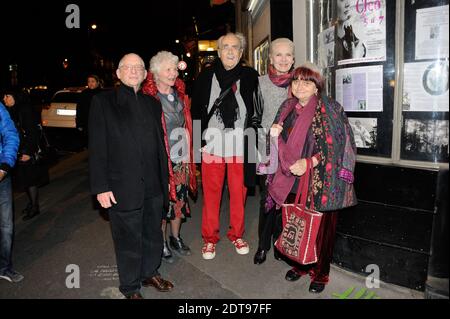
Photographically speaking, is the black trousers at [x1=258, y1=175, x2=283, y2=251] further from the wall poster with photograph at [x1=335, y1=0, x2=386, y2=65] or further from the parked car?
the parked car

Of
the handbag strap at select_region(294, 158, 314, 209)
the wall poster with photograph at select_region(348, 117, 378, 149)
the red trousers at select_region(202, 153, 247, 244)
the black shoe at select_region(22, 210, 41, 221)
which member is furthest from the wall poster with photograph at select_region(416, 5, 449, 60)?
the black shoe at select_region(22, 210, 41, 221)

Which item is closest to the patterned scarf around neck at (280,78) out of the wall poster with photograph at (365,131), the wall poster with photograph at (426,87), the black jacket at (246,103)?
the black jacket at (246,103)

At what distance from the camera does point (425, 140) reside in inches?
128

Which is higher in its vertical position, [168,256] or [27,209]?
[27,209]

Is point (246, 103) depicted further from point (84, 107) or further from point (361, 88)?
point (84, 107)

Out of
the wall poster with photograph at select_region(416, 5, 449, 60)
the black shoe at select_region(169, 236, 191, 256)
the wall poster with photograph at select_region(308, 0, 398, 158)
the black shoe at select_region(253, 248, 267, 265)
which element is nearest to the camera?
the wall poster with photograph at select_region(416, 5, 449, 60)

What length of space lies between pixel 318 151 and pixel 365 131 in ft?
2.20

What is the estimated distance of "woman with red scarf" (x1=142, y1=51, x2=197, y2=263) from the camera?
384cm


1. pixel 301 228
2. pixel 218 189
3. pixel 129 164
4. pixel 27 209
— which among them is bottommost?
pixel 27 209

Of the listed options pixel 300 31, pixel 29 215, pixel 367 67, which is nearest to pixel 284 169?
pixel 367 67

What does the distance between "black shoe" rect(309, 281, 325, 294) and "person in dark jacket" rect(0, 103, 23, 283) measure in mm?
2791

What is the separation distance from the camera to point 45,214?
594 centimetres

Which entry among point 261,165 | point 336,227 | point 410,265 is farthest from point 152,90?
point 410,265

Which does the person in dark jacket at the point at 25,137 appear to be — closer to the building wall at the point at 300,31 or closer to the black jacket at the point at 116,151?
the black jacket at the point at 116,151
